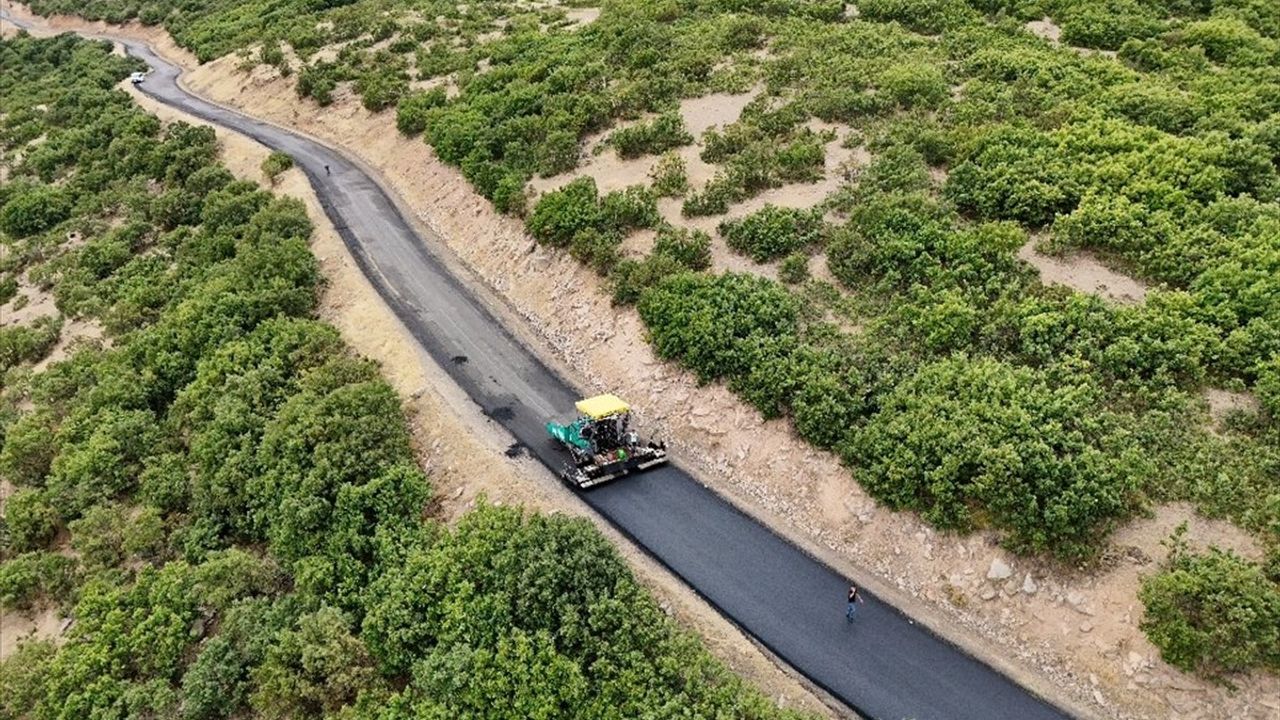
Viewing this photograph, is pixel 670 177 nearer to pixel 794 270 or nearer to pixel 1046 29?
pixel 794 270

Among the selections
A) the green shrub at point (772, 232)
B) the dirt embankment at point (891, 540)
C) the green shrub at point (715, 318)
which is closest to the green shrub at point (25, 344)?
the dirt embankment at point (891, 540)

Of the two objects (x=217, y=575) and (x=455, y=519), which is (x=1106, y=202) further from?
(x=217, y=575)

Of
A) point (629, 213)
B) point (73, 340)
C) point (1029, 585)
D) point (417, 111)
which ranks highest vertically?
point (417, 111)

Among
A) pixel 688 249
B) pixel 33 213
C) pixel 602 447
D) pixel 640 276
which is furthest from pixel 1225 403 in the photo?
pixel 33 213

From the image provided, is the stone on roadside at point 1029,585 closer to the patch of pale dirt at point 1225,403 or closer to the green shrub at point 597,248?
the patch of pale dirt at point 1225,403

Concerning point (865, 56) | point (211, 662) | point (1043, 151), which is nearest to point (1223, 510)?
point (1043, 151)
